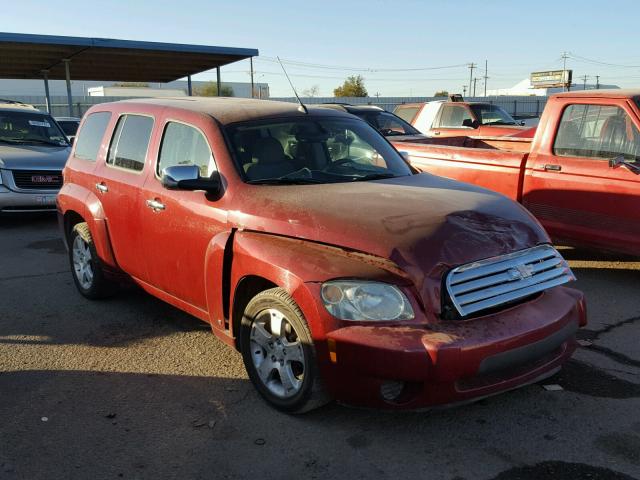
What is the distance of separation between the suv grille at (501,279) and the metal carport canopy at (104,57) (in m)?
18.3

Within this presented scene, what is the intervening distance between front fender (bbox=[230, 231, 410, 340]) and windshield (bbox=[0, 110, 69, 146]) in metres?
8.99

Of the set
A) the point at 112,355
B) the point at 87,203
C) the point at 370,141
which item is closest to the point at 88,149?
the point at 87,203

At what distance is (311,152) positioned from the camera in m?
4.47

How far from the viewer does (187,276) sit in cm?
427

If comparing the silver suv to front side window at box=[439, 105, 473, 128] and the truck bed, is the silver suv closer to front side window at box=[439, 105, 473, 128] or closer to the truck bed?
the truck bed

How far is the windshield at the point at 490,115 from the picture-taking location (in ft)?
48.2

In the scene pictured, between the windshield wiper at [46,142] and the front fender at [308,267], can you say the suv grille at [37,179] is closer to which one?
the windshield wiper at [46,142]

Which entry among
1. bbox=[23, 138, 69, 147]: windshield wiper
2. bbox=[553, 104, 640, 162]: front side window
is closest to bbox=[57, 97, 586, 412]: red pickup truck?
bbox=[553, 104, 640, 162]: front side window

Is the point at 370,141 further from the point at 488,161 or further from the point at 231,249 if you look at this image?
the point at 488,161

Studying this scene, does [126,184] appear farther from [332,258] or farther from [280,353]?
[332,258]

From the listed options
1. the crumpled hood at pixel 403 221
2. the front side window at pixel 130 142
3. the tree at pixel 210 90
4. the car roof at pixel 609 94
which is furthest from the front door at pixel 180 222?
the tree at pixel 210 90

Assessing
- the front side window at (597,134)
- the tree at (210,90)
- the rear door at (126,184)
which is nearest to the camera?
the rear door at (126,184)

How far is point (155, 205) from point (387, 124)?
7289 mm

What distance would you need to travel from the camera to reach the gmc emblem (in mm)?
9734
